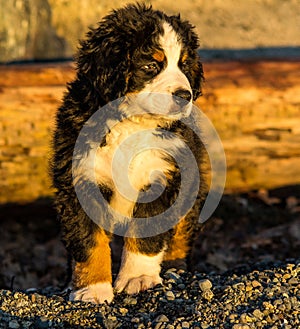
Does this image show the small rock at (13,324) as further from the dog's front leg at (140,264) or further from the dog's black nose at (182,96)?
the dog's black nose at (182,96)

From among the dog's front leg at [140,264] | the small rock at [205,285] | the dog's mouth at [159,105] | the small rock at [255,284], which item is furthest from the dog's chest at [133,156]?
the small rock at [255,284]

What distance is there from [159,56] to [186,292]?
5.05ft

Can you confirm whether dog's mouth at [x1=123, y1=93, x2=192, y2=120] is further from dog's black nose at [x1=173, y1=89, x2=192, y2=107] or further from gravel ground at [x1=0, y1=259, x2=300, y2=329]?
gravel ground at [x1=0, y1=259, x2=300, y2=329]

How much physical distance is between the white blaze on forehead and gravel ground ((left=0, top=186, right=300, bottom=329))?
1466 mm

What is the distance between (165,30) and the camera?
16.2ft

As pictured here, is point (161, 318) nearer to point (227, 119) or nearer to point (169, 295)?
point (169, 295)

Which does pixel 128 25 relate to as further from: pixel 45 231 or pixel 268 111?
pixel 45 231

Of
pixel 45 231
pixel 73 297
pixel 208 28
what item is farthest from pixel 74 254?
pixel 208 28

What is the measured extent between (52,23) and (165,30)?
5336 mm

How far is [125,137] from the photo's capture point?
5020 mm

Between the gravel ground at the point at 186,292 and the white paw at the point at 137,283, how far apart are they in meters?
0.06

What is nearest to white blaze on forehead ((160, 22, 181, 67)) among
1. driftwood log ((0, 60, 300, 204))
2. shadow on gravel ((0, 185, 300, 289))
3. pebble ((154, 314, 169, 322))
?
pebble ((154, 314, 169, 322))

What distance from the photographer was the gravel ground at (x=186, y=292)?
4492 mm

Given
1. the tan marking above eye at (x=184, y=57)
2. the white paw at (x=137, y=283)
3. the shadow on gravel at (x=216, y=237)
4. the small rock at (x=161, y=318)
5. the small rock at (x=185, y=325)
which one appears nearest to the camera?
the small rock at (x=185, y=325)
